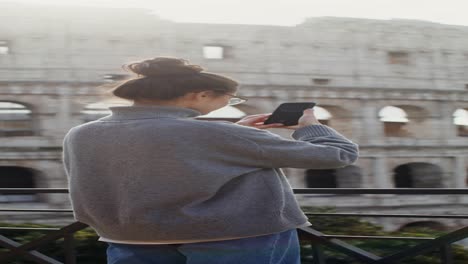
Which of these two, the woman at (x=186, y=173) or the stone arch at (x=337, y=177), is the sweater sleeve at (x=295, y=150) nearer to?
the woman at (x=186, y=173)

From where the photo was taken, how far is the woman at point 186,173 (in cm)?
101

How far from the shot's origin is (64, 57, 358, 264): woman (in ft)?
3.30

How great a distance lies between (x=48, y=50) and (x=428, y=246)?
1518 centimetres

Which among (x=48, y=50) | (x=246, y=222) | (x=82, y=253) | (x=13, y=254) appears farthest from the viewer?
(x=48, y=50)

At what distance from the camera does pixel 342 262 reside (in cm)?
262

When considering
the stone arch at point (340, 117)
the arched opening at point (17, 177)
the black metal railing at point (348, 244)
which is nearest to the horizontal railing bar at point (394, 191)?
the black metal railing at point (348, 244)

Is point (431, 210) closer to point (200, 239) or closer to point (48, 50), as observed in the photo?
point (48, 50)

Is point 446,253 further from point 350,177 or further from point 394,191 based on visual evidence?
point 350,177

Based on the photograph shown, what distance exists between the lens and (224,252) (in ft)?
3.41

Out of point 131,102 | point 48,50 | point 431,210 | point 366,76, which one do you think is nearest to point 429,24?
point 366,76

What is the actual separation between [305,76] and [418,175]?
5810 mm

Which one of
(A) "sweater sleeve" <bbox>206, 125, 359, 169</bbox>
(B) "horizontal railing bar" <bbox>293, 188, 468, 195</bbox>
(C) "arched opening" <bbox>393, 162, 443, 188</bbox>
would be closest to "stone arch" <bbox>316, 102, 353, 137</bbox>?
(C) "arched opening" <bbox>393, 162, 443, 188</bbox>

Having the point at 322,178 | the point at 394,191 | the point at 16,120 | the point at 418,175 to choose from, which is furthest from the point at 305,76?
the point at 394,191

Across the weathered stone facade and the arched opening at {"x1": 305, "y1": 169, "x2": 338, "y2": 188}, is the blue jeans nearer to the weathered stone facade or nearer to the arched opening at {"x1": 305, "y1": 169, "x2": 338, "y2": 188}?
the weathered stone facade
